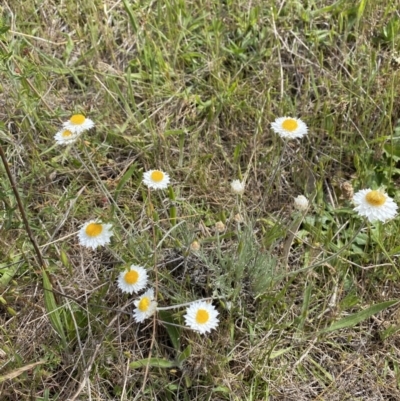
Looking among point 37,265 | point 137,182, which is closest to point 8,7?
point 137,182

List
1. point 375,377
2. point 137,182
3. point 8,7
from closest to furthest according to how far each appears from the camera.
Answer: point 375,377 < point 137,182 < point 8,7

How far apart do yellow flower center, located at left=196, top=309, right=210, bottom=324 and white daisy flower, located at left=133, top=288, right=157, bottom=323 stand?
10 cm

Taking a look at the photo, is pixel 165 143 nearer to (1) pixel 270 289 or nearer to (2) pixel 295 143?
(2) pixel 295 143

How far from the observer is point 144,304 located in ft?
3.92

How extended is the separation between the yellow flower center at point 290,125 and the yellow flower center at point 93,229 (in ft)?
1.64

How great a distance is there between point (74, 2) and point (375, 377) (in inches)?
61.8

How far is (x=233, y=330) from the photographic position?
1302mm

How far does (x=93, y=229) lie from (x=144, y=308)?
0.71ft

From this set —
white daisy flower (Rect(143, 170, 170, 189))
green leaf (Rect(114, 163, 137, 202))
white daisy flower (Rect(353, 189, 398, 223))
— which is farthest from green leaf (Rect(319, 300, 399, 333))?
green leaf (Rect(114, 163, 137, 202))

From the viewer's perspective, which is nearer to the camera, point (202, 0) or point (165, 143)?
point (165, 143)

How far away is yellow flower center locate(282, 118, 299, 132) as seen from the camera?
1282 millimetres

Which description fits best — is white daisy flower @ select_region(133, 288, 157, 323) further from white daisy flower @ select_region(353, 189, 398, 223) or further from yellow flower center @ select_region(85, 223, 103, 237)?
white daisy flower @ select_region(353, 189, 398, 223)

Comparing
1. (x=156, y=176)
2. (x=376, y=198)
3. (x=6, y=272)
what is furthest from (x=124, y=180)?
(x=376, y=198)

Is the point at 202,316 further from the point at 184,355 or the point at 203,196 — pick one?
the point at 203,196
